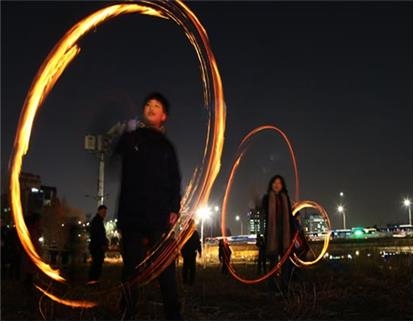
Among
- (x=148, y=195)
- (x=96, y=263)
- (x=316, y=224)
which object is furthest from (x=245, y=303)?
(x=316, y=224)

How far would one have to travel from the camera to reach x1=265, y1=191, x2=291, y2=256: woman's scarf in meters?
7.36

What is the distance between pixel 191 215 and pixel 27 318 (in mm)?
2230

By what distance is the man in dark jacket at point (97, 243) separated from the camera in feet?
30.1

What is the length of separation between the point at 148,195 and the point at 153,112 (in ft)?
2.57

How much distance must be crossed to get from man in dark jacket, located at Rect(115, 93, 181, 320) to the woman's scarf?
3113 mm

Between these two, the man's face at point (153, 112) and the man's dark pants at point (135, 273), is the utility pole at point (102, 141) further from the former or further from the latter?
the man's dark pants at point (135, 273)

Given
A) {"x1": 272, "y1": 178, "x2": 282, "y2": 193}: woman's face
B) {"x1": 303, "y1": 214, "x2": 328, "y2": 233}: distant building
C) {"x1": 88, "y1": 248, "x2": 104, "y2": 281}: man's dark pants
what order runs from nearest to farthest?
{"x1": 272, "y1": 178, "x2": 282, "y2": 193}: woman's face
{"x1": 88, "y1": 248, "x2": 104, "y2": 281}: man's dark pants
{"x1": 303, "y1": 214, "x2": 328, "y2": 233}: distant building

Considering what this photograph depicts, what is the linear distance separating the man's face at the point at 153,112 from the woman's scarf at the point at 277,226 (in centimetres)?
331

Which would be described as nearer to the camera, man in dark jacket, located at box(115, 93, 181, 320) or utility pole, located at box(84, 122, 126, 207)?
man in dark jacket, located at box(115, 93, 181, 320)

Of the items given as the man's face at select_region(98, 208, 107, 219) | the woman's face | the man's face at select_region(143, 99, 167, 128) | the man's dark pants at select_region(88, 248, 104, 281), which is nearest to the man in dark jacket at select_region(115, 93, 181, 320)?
the man's face at select_region(143, 99, 167, 128)

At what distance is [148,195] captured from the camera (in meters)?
4.38

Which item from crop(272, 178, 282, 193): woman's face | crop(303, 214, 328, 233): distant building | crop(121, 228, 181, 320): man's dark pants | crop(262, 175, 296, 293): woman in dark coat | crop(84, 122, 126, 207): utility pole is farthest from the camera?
crop(303, 214, 328, 233): distant building

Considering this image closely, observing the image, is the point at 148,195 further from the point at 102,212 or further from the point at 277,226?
the point at 102,212

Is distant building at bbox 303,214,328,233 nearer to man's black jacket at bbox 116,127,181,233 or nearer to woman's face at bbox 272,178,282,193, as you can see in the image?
woman's face at bbox 272,178,282,193
